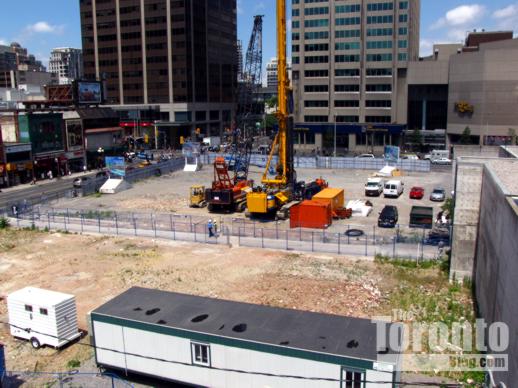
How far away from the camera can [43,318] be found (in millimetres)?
24000

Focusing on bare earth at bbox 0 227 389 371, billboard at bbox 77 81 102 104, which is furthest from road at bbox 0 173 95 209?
bare earth at bbox 0 227 389 371

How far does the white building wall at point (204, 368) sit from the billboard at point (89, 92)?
7214cm

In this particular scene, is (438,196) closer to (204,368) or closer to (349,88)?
(204,368)

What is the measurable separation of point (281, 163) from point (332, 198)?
366 inches

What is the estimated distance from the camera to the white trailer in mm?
23609

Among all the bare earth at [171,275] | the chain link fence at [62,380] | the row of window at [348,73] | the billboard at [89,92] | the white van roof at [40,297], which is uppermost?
the row of window at [348,73]

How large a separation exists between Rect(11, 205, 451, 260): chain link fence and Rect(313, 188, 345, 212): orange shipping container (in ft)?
9.10

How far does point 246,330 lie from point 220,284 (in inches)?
492

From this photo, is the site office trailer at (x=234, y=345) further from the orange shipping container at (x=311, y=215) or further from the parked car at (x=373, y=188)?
the parked car at (x=373, y=188)

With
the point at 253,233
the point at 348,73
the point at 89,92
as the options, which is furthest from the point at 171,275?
the point at 348,73

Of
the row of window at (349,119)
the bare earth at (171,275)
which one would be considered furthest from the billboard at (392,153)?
the bare earth at (171,275)

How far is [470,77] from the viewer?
9412cm

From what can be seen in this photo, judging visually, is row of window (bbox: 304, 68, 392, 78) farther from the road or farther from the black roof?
the black roof

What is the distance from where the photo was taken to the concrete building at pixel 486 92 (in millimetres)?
89750
